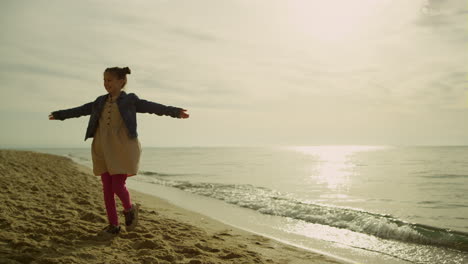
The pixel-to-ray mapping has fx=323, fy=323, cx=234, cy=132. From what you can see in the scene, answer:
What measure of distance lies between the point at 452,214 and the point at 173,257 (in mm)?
10900

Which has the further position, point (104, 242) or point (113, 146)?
point (113, 146)

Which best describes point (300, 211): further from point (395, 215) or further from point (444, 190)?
point (444, 190)

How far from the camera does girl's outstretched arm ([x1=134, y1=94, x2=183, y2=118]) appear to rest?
428 cm

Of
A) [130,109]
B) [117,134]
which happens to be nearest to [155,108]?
[130,109]

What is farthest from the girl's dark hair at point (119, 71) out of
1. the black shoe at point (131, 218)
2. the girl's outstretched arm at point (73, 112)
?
the black shoe at point (131, 218)

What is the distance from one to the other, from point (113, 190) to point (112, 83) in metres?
1.46

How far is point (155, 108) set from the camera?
4367mm

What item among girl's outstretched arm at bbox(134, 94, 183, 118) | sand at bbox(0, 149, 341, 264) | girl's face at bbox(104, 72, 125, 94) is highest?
girl's face at bbox(104, 72, 125, 94)

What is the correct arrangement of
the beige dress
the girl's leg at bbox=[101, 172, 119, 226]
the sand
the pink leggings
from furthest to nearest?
the girl's leg at bbox=[101, 172, 119, 226]
the pink leggings
the beige dress
the sand

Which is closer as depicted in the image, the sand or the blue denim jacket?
the sand

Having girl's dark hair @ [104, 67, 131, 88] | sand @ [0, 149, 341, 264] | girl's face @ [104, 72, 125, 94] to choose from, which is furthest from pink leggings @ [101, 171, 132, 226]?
girl's dark hair @ [104, 67, 131, 88]

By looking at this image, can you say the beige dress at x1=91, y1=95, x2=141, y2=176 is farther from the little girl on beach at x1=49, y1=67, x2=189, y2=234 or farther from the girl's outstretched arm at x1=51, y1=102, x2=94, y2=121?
the girl's outstretched arm at x1=51, y1=102, x2=94, y2=121

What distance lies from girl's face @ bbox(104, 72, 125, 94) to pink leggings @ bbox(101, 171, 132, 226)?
3.70ft

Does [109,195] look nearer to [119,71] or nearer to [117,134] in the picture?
[117,134]
